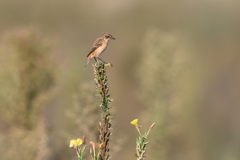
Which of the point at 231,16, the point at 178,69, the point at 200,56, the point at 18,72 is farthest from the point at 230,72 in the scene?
the point at 18,72

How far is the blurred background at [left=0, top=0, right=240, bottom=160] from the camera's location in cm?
1557

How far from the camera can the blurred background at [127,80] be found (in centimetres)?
1557

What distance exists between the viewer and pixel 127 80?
34.0 meters

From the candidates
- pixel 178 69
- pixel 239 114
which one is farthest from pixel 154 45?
pixel 239 114

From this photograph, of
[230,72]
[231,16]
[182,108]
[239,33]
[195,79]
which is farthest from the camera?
[231,16]

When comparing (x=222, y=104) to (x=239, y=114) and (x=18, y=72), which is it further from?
(x=18, y=72)

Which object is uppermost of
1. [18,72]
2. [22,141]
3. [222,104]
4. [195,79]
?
[222,104]

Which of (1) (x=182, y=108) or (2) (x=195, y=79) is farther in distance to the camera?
(2) (x=195, y=79)

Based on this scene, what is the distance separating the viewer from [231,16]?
4397 cm

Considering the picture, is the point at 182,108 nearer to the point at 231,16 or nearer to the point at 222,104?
the point at 222,104

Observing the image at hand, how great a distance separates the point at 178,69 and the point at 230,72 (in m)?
18.1

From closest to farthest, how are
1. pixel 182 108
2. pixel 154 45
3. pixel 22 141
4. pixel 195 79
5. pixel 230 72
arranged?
1. pixel 22 141
2. pixel 154 45
3. pixel 182 108
4. pixel 195 79
5. pixel 230 72

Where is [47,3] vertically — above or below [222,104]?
above

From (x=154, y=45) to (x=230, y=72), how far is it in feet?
61.3
